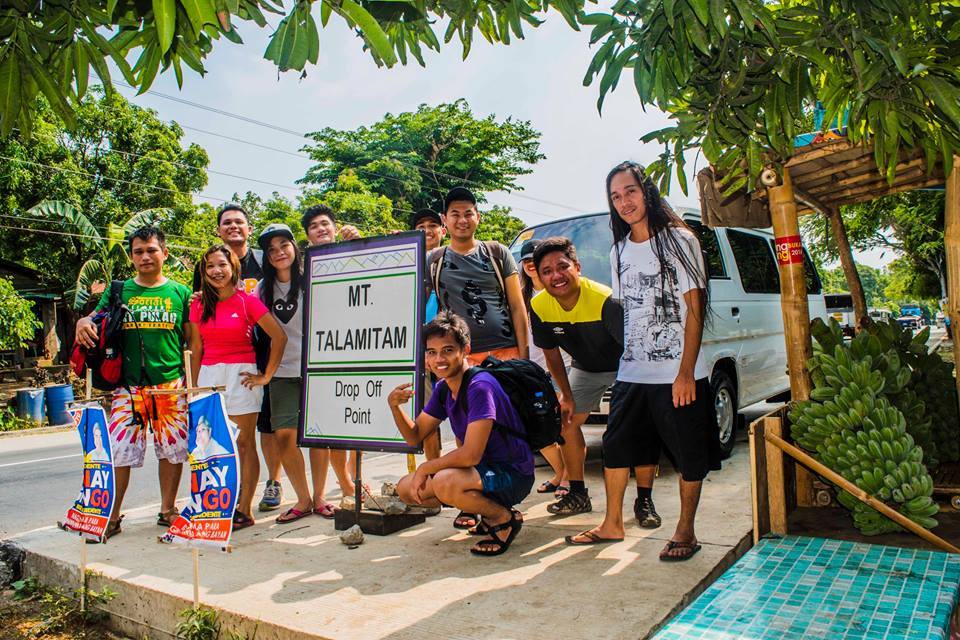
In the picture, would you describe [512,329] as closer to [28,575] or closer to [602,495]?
[602,495]

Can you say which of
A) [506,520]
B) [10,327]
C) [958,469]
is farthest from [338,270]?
[10,327]

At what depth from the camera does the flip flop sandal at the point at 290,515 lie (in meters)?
4.43

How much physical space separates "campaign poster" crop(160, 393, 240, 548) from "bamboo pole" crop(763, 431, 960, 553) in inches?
107

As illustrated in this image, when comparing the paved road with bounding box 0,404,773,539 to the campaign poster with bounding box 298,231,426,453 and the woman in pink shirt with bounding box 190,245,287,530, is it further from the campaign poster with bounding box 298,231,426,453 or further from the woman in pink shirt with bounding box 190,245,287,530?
the campaign poster with bounding box 298,231,426,453

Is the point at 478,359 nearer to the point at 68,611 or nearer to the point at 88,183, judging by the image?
the point at 68,611

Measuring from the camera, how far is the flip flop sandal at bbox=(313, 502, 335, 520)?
4516mm

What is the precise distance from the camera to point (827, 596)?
272cm

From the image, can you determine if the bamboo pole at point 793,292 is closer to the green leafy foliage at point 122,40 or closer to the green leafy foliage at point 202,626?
the green leafy foliage at point 122,40

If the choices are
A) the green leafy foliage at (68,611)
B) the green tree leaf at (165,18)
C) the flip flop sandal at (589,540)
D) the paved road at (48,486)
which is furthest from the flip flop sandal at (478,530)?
the green tree leaf at (165,18)

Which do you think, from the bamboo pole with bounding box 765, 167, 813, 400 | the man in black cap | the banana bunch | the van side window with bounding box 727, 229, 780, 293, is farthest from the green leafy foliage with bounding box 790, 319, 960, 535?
the man in black cap

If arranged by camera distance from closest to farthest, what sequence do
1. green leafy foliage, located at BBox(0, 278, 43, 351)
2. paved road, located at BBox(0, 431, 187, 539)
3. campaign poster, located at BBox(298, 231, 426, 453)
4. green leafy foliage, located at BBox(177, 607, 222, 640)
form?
green leafy foliage, located at BBox(177, 607, 222, 640) → campaign poster, located at BBox(298, 231, 426, 453) → paved road, located at BBox(0, 431, 187, 539) → green leafy foliage, located at BBox(0, 278, 43, 351)

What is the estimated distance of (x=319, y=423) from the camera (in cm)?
407

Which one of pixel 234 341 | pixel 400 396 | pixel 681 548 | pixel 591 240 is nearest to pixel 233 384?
pixel 234 341

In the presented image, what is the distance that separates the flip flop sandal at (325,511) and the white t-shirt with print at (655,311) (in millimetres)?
2227
